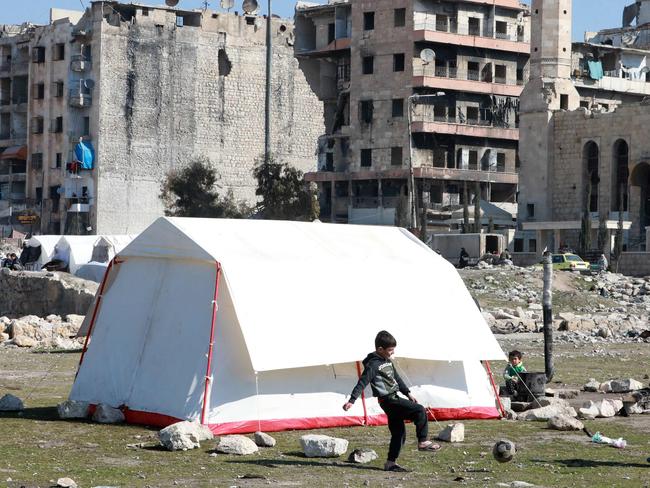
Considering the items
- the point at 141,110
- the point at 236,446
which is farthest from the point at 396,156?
the point at 236,446

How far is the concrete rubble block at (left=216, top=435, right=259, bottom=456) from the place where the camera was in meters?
13.3

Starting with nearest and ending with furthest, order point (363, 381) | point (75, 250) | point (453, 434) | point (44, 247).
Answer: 1. point (363, 381)
2. point (453, 434)
3. point (75, 250)
4. point (44, 247)

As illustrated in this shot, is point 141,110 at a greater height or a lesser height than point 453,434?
greater

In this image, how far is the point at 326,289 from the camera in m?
16.0

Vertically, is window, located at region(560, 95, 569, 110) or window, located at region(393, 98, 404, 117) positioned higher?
window, located at region(393, 98, 404, 117)

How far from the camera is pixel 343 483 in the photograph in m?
11.7

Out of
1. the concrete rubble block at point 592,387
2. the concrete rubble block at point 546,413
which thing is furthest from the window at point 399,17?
the concrete rubble block at point 546,413

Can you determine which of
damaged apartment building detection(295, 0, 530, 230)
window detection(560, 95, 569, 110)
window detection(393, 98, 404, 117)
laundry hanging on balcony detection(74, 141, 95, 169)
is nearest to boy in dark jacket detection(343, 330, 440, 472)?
window detection(560, 95, 569, 110)

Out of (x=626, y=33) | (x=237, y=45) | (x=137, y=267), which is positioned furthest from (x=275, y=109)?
(x=137, y=267)

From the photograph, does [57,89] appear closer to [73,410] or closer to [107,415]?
[73,410]

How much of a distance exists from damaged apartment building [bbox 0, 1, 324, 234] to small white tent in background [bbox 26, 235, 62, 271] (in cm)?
2449

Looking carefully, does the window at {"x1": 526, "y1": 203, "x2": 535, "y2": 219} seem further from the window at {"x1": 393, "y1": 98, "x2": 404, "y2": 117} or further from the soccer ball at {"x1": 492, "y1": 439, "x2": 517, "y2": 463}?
the soccer ball at {"x1": 492, "y1": 439, "x2": 517, "y2": 463}

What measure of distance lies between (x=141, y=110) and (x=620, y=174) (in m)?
29.0

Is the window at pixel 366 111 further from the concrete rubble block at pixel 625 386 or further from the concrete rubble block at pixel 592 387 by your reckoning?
the concrete rubble block at pixel 625 386
